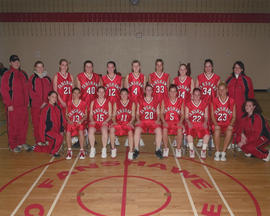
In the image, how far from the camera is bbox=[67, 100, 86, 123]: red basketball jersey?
473cm

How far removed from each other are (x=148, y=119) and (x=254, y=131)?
181cm

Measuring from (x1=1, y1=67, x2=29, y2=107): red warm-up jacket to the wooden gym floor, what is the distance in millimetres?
963

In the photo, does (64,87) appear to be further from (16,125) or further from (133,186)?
(133,186)

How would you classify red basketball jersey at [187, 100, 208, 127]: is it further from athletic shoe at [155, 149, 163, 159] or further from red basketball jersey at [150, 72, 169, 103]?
athletic shoe at [155, 149, 163, 159]

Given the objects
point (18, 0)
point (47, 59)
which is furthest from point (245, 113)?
point (18, 0)

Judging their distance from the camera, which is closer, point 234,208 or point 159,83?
point 234,208

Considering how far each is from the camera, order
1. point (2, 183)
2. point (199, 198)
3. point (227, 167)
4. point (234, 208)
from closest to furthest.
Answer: point (234, 208), point (199, 198), point (2, 183), point (227, 167)

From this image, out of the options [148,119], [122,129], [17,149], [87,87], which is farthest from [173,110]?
[17,149]

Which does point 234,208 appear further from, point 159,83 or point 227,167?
point 159,83

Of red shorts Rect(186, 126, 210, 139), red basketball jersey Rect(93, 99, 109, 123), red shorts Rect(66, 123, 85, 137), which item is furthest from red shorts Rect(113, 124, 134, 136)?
red shorts Rect(186, 126, 210, 139)

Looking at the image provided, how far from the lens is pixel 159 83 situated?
16.8ft

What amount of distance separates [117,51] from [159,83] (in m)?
6.63

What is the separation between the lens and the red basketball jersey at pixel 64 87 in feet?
16.4

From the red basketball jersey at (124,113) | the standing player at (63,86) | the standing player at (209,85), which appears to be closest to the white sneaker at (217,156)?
the standing player at (209,85)
